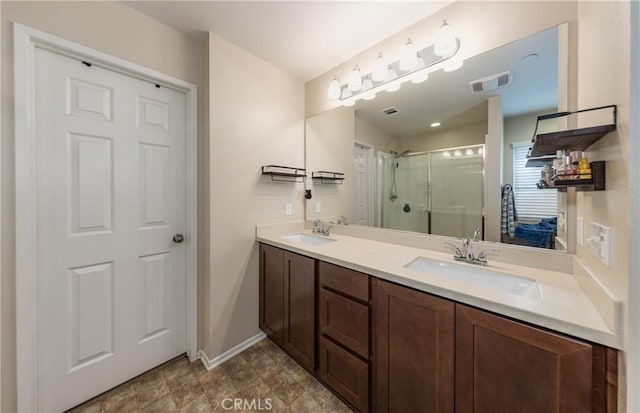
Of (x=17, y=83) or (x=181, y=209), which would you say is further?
(x=181, y=209)

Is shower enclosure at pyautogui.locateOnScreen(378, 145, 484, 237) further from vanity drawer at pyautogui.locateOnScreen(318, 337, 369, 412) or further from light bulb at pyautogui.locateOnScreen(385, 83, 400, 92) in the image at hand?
vanity drawer at pyautogui.locateOnScreen(318, 337, 369, 412)

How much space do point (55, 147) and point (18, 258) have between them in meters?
0.59

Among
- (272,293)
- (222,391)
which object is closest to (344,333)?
(272,293)

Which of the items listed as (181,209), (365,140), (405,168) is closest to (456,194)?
(405,168)

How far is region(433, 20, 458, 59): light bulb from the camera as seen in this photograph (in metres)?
1.32

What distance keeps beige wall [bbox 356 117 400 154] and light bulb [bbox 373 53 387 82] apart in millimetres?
359

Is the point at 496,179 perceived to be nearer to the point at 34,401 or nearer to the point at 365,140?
the point at 365,140

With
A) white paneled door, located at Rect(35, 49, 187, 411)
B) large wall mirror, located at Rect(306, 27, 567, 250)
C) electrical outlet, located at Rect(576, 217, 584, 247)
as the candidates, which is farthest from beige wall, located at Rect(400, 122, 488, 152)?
white paneled door, located at Rect(35, 49, 187, 411)

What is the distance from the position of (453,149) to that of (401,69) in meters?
0.66

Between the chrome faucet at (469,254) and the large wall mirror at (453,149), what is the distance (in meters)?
0.10

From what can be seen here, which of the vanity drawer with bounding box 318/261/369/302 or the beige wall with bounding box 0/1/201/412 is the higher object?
the beige wall with bounding box 0/1/201/412

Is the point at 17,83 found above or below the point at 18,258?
above

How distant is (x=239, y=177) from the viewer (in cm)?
181

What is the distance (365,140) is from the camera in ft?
6.44
